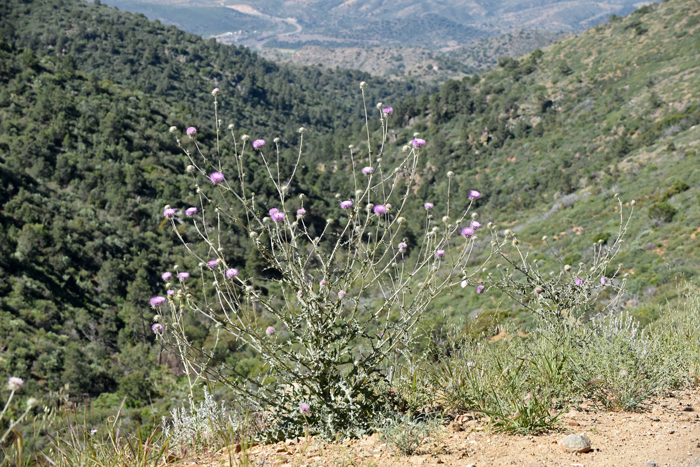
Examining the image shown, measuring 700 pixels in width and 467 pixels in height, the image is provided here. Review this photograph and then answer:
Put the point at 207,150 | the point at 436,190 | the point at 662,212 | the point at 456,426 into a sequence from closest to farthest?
the point at 456,426, the point at 662,212, the point at 207,150, the point at 436,190

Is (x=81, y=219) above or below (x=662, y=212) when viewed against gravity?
below

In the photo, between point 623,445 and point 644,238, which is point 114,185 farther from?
point 623,445

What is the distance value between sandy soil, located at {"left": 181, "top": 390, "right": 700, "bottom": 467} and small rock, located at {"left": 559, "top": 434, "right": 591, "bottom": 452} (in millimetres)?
27

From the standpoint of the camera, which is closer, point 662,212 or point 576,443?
point 576,443

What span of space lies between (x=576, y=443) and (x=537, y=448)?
193 mm

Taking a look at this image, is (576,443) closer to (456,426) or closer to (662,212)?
(456,426)

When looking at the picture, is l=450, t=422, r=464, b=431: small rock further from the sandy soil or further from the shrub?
the shrub

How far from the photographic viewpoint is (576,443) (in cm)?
227

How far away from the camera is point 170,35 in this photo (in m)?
82.4

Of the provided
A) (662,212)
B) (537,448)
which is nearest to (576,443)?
(537,448)

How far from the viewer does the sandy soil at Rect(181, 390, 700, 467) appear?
2176mm

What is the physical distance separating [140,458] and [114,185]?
3077cm

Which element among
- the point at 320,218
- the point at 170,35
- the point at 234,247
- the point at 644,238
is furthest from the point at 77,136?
the point at 170,35

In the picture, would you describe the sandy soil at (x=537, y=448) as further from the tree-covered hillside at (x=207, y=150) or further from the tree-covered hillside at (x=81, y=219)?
the tree-covered hillside at (x=207, y=150)
